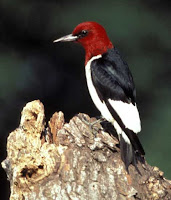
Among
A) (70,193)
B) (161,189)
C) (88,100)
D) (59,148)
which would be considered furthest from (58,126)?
(88,100)

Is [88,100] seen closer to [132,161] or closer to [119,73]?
[119,73]

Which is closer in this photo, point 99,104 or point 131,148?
point 131,148

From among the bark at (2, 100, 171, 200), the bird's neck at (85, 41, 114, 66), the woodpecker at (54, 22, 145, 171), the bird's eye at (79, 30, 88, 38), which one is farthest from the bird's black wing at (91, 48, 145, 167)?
the bark at (2, 100, 171, 200)

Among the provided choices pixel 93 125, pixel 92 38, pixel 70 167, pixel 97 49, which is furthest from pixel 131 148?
pixel 92 38

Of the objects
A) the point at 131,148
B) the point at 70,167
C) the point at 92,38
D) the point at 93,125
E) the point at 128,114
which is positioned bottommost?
the point at 70,167

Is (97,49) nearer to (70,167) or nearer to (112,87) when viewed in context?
(112,87)

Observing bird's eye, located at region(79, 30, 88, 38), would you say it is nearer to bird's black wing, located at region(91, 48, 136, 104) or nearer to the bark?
bird's black wing, located at region(91, 48, 136, 104)

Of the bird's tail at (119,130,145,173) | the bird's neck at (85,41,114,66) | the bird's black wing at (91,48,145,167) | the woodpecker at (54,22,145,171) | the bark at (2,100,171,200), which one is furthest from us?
the bird's neck at (85,41,114,66)
